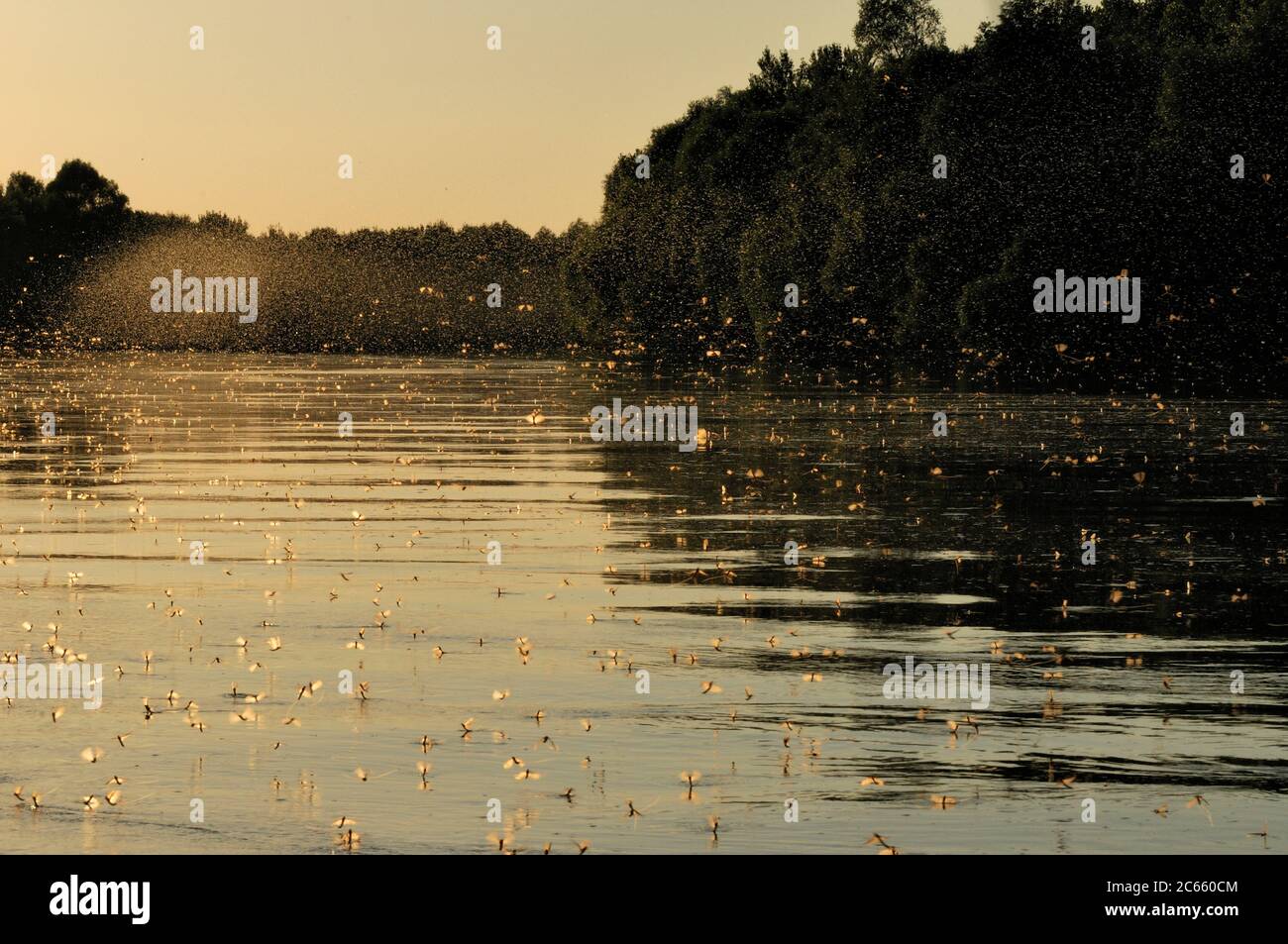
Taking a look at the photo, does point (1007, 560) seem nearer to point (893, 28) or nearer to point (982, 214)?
point (982, 214)

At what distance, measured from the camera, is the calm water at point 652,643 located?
9594mm

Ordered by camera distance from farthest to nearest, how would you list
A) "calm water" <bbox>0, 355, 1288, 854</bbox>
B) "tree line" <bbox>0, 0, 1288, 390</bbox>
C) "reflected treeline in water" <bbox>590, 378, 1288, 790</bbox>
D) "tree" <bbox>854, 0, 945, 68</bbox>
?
"tree" <bbox>854, 0, 945, 68</bbox> < "tree line" <bbox>0, 0, 1288, 390</bbox> < "reflected treeline in water" <bbox>590, 378, 1288, 790</bbox> < "calm water" <bbox>0, 355, 1288, 854</bbox>

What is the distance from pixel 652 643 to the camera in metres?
14.1

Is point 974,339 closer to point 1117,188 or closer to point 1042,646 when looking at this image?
point 1117,188

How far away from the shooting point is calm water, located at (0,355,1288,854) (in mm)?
9594

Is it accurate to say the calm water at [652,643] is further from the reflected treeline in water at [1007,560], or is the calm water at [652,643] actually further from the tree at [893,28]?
the tree at [893,28]

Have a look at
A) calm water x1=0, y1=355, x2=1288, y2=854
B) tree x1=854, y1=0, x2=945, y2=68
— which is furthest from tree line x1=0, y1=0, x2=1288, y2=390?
calm water x1=0, y1=355, x2=1288, y2=854

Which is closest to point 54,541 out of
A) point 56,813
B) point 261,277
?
point 56,813

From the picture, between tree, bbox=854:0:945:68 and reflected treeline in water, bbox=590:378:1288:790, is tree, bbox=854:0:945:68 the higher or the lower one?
the higher one

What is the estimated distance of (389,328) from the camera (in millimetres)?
151125

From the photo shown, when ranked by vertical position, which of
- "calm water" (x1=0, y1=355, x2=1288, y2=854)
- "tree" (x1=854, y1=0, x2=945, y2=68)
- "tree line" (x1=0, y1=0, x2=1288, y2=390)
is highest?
"tree" (x1=854, y1=0, x2=945, y2=68)

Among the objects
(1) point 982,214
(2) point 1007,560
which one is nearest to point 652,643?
(2) point 1007,560

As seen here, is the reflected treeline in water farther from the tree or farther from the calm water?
the tree

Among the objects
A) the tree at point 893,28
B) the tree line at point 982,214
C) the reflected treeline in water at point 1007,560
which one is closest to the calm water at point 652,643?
the reflected treeline in water at point 1007,560
